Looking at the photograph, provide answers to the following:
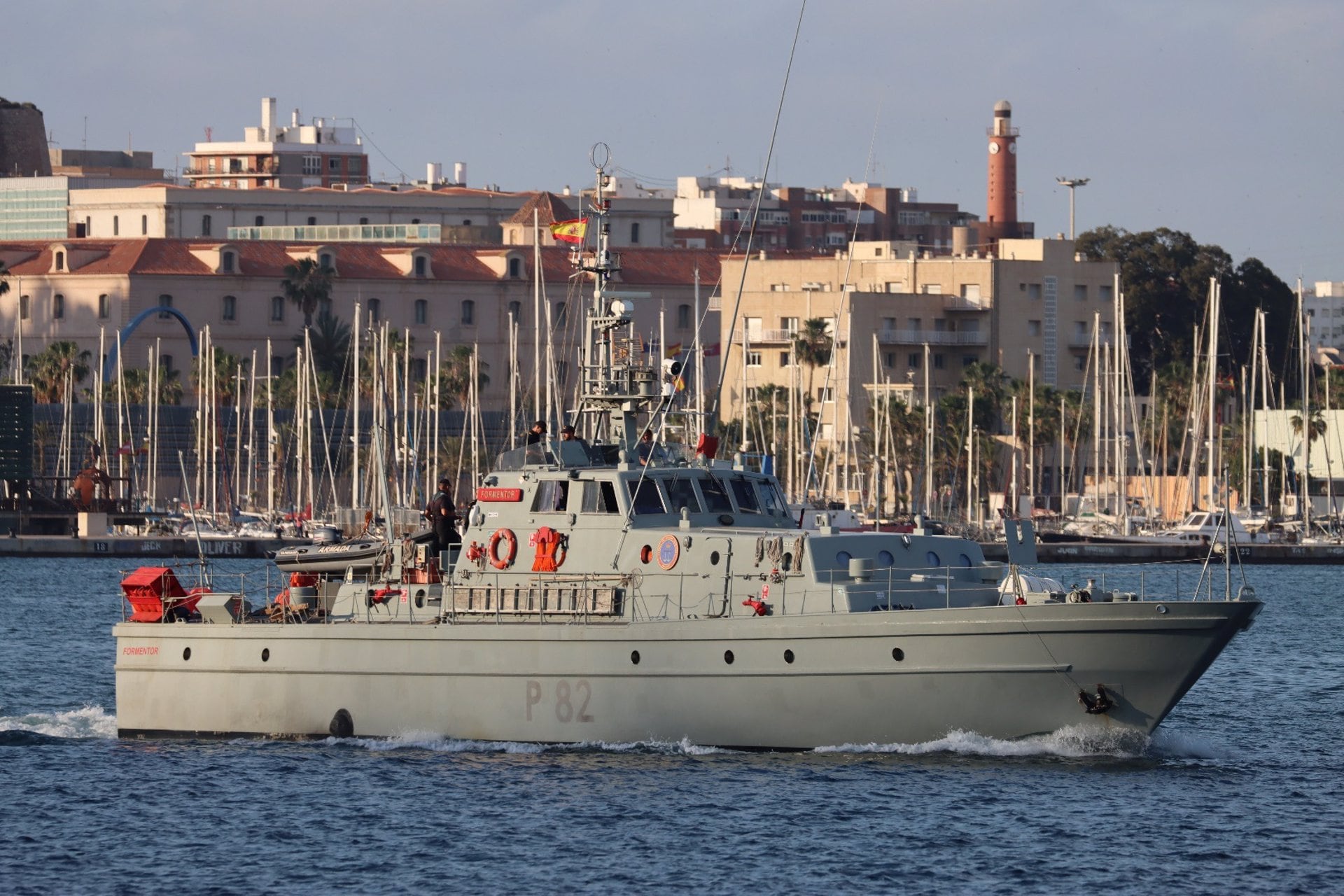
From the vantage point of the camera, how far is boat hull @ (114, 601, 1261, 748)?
2723 cm

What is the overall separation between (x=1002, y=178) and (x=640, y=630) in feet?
392

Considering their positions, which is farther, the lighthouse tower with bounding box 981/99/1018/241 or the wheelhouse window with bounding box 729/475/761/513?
the lighthouse tower with bounding box 981/99/1018/241

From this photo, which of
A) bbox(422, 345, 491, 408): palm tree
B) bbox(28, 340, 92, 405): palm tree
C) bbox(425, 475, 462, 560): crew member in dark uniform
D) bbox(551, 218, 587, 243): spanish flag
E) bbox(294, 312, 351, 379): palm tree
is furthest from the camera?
bbox(294, 312, 351, 379): palm tree

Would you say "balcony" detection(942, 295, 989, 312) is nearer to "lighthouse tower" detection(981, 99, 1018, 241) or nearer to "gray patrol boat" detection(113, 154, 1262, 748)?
"lighthouse tower" detection(981, 99, 1018, 241)

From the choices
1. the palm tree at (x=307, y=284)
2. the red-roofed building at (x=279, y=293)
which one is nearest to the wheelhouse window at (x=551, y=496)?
the red-roofed building at (x=279, y=293)

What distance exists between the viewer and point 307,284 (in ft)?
434

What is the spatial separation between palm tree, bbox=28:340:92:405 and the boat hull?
3324 inches

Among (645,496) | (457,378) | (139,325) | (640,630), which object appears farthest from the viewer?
(139,325)

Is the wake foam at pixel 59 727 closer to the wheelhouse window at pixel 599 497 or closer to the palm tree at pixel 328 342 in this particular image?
the wheelhouse window at pixel 599 497

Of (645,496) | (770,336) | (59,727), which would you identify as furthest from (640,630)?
(770,336)

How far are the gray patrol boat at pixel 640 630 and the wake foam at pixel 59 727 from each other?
3.49 ft

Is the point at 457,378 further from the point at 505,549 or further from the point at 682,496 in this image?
the point at 682,496

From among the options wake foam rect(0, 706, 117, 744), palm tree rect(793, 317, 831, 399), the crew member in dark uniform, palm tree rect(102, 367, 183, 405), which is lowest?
wake foam rect(0, 706, 117, 744)

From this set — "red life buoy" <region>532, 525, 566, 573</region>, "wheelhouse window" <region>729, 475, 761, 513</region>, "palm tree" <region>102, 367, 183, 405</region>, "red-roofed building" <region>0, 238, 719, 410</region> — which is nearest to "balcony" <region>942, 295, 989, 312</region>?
"red-roofed building" <region>0, 238, 719, 410</region>
